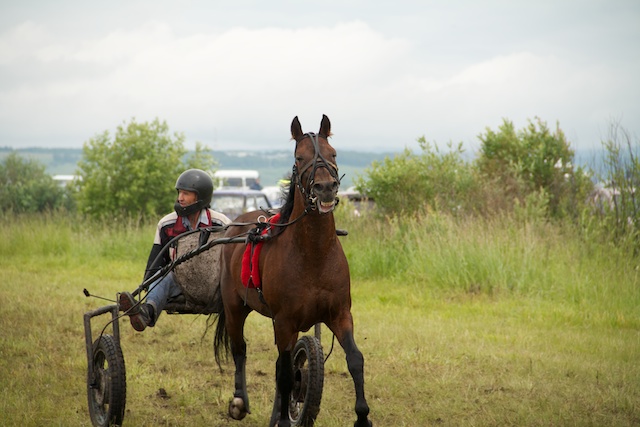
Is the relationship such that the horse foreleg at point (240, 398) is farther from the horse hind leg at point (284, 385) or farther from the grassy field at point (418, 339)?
the horse hind leg at point (284, 385)

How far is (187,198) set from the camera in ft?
23.0

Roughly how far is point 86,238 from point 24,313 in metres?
7.38

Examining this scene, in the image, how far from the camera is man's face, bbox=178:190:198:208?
23.0ft

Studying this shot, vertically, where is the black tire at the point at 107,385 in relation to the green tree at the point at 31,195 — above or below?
below

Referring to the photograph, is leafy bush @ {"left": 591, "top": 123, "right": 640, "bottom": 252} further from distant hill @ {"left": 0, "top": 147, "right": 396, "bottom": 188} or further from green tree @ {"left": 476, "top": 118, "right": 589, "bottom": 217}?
distant hill @ {"left": 0, "top": 147, "right": 396, "bottom": 188}

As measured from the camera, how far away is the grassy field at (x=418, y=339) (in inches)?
261

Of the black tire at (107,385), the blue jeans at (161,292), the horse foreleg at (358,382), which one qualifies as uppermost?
the blue jeans at (161,292)

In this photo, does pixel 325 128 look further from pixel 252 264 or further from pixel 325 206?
pixel 252 264

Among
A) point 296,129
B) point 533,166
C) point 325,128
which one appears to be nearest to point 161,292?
point 296,129

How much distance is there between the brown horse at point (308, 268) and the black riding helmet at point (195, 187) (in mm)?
1526

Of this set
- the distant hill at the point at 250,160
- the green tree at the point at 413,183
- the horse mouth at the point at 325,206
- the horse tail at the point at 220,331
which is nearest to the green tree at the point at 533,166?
the green tree at the point at 413,183

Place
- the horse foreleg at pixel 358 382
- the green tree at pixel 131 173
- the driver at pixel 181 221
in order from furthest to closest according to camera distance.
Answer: the green tree at pixel 131 173 < the driver at pixel 181 221 < the horse foreleg at pixel 358 382

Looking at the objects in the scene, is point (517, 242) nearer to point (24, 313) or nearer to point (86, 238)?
point (24, 313)

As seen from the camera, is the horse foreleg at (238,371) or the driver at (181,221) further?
the driver at (181,221)
